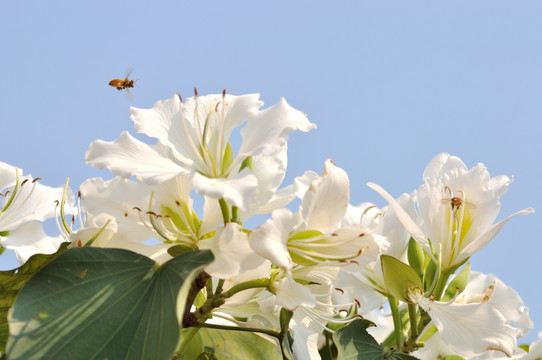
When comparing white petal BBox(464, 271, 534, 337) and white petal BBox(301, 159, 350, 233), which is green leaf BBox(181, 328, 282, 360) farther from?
white petal BBox(464, 271, 534, 337)

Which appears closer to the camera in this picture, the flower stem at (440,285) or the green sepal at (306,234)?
the green sepal at (306,234)

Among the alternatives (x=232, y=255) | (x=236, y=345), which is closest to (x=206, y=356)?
(x=236, y=345)

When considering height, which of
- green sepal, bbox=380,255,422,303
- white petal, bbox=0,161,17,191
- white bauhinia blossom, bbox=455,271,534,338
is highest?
white petal, bbox=0,161,17,191

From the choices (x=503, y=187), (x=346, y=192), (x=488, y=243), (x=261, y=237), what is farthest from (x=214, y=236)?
(x=503, y=187)

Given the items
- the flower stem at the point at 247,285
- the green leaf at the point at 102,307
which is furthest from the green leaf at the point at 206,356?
the green leaf at the point at 102,307

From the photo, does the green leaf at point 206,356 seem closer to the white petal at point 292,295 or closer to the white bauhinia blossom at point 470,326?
the white petal at point 292,295

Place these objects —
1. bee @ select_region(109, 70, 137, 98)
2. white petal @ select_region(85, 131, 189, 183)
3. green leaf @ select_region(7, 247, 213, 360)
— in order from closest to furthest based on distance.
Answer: green leaf @ select_region(7, 247, 213, 360)
white petal @ select_region(85, 131, 189, 183)
bee @ select_region(109, 70, 137, 98)

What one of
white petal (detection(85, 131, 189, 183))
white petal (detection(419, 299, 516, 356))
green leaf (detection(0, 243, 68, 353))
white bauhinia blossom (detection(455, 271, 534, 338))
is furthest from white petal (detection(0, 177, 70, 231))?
white bauhinia blossom (detection(455, 271, 534, 338))
